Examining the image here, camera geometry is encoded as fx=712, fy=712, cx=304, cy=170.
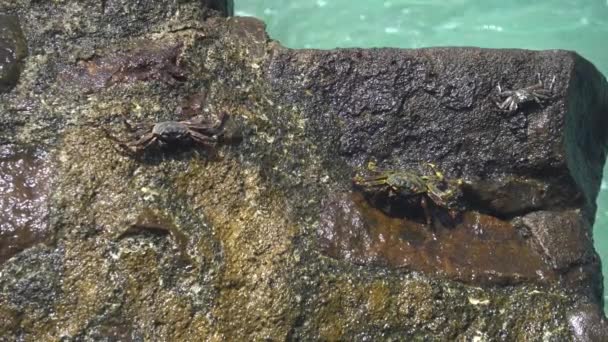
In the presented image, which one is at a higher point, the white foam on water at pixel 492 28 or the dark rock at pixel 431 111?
the white foam on water at pixel 492 28

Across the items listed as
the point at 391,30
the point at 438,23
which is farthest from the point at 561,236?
the point at 438,23

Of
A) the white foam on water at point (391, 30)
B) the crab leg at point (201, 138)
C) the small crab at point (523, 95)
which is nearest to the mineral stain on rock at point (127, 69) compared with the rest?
the crab leg at point (201, 138)

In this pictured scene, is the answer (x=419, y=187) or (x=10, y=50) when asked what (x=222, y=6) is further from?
(x=419, y=187)

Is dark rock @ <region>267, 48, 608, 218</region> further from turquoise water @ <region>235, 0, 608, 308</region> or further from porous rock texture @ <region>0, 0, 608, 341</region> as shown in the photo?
turquoise water @ <region>235, 0, 608, 308</region>

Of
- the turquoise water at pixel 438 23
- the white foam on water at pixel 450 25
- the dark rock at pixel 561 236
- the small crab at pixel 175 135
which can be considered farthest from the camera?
the white foam on water at pixel 450 25

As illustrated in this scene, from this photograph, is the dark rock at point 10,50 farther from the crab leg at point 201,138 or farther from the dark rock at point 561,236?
the dark rock at point 561,236

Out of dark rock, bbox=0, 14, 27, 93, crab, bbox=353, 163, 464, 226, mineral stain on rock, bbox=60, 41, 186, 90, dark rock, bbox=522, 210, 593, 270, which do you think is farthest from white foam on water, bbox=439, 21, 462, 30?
dark rock, bbox=0, 14, 27, 93

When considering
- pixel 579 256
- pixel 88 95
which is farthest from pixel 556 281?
pixel 88 95
